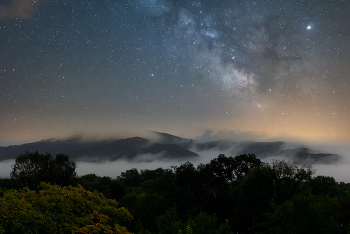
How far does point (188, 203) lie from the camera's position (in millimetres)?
46000

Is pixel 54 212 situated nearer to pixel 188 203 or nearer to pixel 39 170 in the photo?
pixel 188 203

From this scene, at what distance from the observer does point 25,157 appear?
Result: 5681 cm

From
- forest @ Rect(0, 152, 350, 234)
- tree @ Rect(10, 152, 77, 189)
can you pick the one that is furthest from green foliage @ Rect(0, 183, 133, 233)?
tree @ Rect(10, 152, 77, 189)

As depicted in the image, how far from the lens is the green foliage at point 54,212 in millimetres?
12914

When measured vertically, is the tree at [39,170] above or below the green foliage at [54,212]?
below

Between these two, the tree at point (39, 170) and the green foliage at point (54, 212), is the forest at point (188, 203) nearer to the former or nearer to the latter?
the green foliage at point (54, 212)

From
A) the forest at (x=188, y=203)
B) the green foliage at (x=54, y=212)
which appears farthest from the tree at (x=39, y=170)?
the green foliage at (x=54, y=212)

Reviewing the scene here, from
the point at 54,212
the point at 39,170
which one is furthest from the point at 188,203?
the point at 39,170

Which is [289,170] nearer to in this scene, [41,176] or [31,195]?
[31,195]

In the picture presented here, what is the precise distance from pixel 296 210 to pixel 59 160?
5757 centimetres

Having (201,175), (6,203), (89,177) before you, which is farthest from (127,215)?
(89,177)

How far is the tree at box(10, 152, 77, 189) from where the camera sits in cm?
5625

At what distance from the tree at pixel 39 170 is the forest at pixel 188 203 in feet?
0.66

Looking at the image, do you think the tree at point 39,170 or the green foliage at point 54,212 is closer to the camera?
the green foliage at point 54,212
